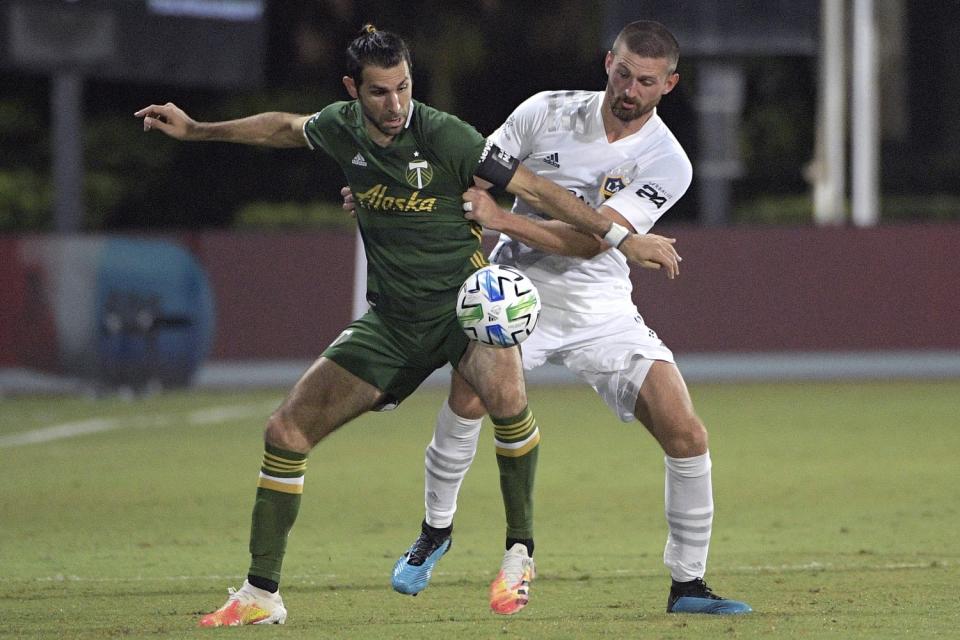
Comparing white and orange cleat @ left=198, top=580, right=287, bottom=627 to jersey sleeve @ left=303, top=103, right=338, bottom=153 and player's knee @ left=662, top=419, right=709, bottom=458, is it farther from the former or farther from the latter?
jersey sleeve @ left=303, top=103, right=338, bottom=153

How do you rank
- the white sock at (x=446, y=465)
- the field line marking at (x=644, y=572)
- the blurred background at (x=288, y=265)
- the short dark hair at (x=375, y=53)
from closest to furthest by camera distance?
the short dark hair at (x=375, y=53)
the white sock at (x=446, y=465)
the field line marking at (x=644, y=572)
the blurred background at (x=288, y=265)

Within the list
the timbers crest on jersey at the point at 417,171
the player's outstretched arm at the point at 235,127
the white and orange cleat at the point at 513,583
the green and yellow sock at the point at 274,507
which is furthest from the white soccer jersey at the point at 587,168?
the green and yellow sock at the point at 274,507

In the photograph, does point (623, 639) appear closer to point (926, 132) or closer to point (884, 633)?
point (884, 633)

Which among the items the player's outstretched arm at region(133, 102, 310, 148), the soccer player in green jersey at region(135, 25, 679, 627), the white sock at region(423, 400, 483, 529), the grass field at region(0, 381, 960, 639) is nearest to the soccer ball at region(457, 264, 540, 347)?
the soccer player in green jersey at region(135, 25, 679, 627)

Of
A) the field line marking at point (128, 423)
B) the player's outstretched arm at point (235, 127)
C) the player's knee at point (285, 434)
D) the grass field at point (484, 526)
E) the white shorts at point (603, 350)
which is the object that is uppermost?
the player's outstretched arm at point (235, 127)

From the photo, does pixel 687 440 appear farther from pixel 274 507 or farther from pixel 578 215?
pixel 274 507

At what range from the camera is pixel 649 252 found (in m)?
6.61

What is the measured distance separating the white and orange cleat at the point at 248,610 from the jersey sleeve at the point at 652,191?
2.06 metres

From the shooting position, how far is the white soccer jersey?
7.11m

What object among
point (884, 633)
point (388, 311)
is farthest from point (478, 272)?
point (884, 633)

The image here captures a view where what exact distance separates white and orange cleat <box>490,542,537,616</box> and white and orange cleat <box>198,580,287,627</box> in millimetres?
822

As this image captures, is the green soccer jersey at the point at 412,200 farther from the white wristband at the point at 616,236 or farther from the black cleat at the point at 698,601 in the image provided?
the black cleat at the point at 698,601

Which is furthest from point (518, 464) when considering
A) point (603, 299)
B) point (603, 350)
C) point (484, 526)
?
point (484, 526)

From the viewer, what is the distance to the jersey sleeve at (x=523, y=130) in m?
7.23
